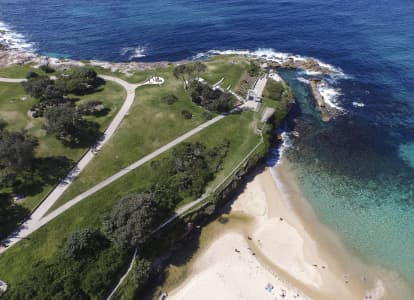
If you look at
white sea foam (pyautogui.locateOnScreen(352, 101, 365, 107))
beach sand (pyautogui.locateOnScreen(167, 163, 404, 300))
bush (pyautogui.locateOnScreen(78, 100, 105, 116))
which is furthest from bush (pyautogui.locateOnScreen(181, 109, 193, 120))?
white sea foam (pyautogui.locateOnScreen(352, 101, 365, 107))

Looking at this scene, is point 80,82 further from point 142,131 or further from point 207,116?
point 207,116

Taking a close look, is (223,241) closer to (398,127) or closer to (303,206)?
(303,206)

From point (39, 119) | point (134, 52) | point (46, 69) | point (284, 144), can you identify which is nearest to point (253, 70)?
point (284, 144)

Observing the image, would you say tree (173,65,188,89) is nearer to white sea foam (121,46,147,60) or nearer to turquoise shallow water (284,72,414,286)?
white sea foam (121,46,147,60)

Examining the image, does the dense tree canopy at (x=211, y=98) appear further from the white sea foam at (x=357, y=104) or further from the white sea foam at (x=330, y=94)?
the white sea foam at (x=357, y=104)

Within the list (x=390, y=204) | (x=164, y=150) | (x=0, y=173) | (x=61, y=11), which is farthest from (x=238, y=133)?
(x=61, y=11)
